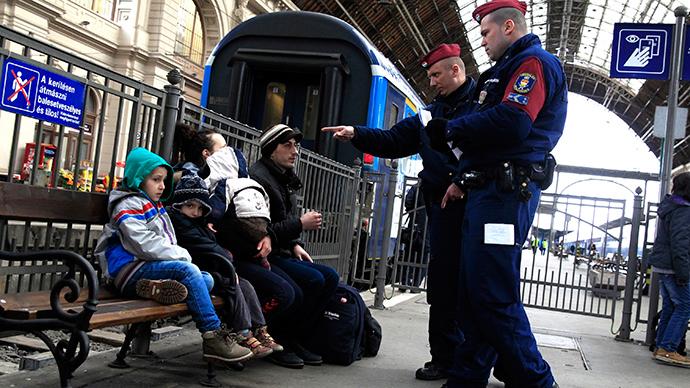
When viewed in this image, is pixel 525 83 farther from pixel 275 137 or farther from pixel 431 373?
pixel 431 373

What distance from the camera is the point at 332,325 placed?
491 centimetres

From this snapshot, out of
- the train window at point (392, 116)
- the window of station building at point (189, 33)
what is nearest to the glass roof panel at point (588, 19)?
the window of station building at point (189, 33)

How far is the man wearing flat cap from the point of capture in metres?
4.59

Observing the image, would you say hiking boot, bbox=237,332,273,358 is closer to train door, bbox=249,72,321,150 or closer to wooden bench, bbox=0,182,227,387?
wooden bench, bbox=0,182,227,387

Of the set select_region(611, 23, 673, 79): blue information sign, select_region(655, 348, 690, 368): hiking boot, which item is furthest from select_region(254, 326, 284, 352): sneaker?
select_region(611, 23, 673, 79): blue information sign

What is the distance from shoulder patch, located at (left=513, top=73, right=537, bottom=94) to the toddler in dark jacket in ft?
5.64

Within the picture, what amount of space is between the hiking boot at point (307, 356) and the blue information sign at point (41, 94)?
78.9 inches

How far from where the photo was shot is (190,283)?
12.1 ft

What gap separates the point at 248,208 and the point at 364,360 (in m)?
1.51

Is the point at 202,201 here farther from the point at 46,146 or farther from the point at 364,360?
the point at 364,360

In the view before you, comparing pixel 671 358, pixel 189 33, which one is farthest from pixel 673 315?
pixel 189 33

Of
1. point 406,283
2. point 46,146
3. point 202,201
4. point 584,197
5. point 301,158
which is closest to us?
point 46,146

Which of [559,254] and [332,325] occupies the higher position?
[559,254]

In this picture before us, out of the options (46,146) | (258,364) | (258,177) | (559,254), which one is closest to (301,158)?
(258,177)
